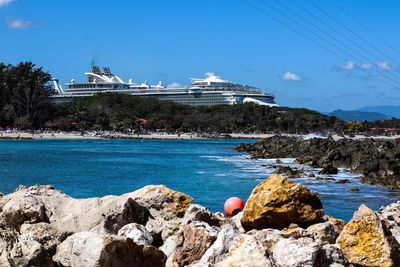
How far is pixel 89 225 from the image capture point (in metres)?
8.41

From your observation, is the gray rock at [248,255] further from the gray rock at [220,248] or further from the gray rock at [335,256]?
the gray rock at [335,256]

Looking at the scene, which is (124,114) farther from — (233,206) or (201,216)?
(201,216)

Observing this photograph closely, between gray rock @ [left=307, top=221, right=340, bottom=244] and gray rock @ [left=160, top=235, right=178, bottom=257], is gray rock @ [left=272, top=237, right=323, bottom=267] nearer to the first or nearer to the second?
gray rock @ [left=307, top=221, right=340, bottom=244]

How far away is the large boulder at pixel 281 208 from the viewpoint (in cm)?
782

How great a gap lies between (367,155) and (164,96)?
93.8 meters

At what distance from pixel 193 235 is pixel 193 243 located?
5.0 inches

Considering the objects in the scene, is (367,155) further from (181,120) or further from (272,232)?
(181,120)

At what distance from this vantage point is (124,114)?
107312 mm

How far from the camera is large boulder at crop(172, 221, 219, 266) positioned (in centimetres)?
695

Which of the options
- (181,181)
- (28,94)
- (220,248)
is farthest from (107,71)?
(220,248)

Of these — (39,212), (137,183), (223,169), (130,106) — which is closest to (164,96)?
(130,106)

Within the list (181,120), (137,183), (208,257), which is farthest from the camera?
(181,120)

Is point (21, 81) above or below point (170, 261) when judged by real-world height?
above

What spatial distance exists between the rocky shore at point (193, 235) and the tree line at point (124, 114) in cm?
9118
